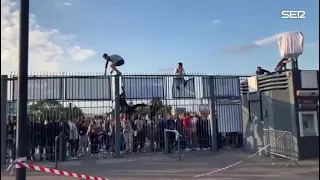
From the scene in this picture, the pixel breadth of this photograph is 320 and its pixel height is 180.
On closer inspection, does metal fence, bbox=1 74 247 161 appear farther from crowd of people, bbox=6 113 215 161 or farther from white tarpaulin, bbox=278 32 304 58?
white tarpaulin, bbox=278 32 304 58

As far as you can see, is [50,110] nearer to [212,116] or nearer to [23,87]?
[212,116]

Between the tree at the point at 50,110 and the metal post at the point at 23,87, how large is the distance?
7.36 meters

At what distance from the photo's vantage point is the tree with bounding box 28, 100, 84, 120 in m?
14.3

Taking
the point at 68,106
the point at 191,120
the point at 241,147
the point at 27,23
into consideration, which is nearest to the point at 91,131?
the point at 68,106

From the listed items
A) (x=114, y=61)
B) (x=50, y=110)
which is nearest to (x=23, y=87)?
(x=50, y=110)

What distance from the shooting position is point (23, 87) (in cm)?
710

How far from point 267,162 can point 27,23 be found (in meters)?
9.13

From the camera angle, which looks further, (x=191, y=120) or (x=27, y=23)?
(x=191, y=120)

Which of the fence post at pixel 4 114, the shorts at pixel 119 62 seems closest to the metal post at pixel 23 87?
the fence post at pixel 4 114

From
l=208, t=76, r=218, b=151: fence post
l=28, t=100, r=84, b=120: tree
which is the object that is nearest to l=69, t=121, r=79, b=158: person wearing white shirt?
l=28, t=100, r=84, b=120: tree

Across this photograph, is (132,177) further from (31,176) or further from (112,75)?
(112,75)

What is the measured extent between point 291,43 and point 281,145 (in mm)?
3862

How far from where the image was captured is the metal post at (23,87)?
700cm

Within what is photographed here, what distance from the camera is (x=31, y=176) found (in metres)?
11.0
